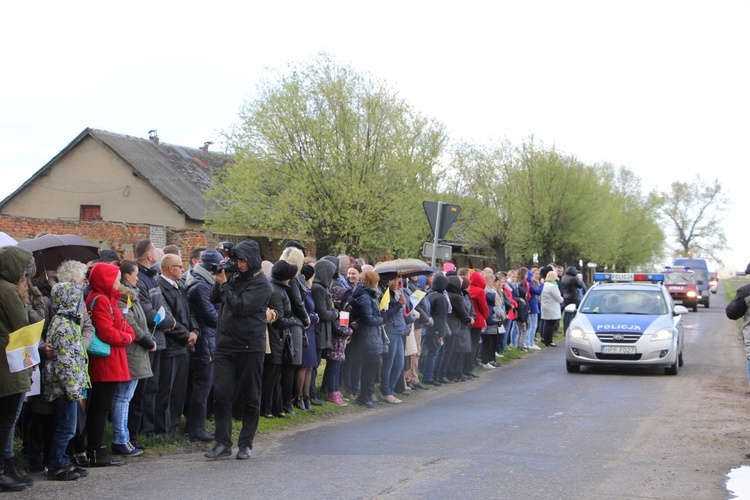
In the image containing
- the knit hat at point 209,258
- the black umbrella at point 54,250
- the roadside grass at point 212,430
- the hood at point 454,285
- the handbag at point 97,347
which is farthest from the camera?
the hood at point 454,285

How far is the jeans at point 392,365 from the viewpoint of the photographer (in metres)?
14.3

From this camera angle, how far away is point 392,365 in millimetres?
14438

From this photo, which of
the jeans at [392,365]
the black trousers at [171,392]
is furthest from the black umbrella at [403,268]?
the black trousers at [171,392]

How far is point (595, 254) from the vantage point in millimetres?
58281

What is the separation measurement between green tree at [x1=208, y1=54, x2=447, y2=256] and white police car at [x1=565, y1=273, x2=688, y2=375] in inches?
637

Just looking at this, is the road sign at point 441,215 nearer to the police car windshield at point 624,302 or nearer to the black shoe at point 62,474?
the police car windshield at point 624,302

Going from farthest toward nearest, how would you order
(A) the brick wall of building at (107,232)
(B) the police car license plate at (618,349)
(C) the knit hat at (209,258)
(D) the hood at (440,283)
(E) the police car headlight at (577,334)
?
(A) the brick wall of building at (107,232) < (E) the police car headlight at (577,334) < (B) the police car license plate at (618,349) < (D) the hood at (440,283) < (C) the knit hat at (209,258)

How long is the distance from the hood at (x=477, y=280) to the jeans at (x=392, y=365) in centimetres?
407

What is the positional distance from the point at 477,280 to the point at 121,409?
34.1ft

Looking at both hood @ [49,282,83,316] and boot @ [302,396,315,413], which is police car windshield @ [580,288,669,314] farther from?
hood @ [49,282,83,316]

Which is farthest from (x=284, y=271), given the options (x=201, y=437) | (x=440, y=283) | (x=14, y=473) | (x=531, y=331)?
(x=531, y=331)

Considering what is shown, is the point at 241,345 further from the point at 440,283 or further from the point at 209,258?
the point at 440,283

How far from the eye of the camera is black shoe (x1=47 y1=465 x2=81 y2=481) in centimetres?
799

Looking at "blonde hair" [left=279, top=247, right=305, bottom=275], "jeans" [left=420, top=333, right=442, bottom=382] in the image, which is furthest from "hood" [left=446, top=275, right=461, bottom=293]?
"blonde hair" [left=279, top=247, right=305, bottom=275]
